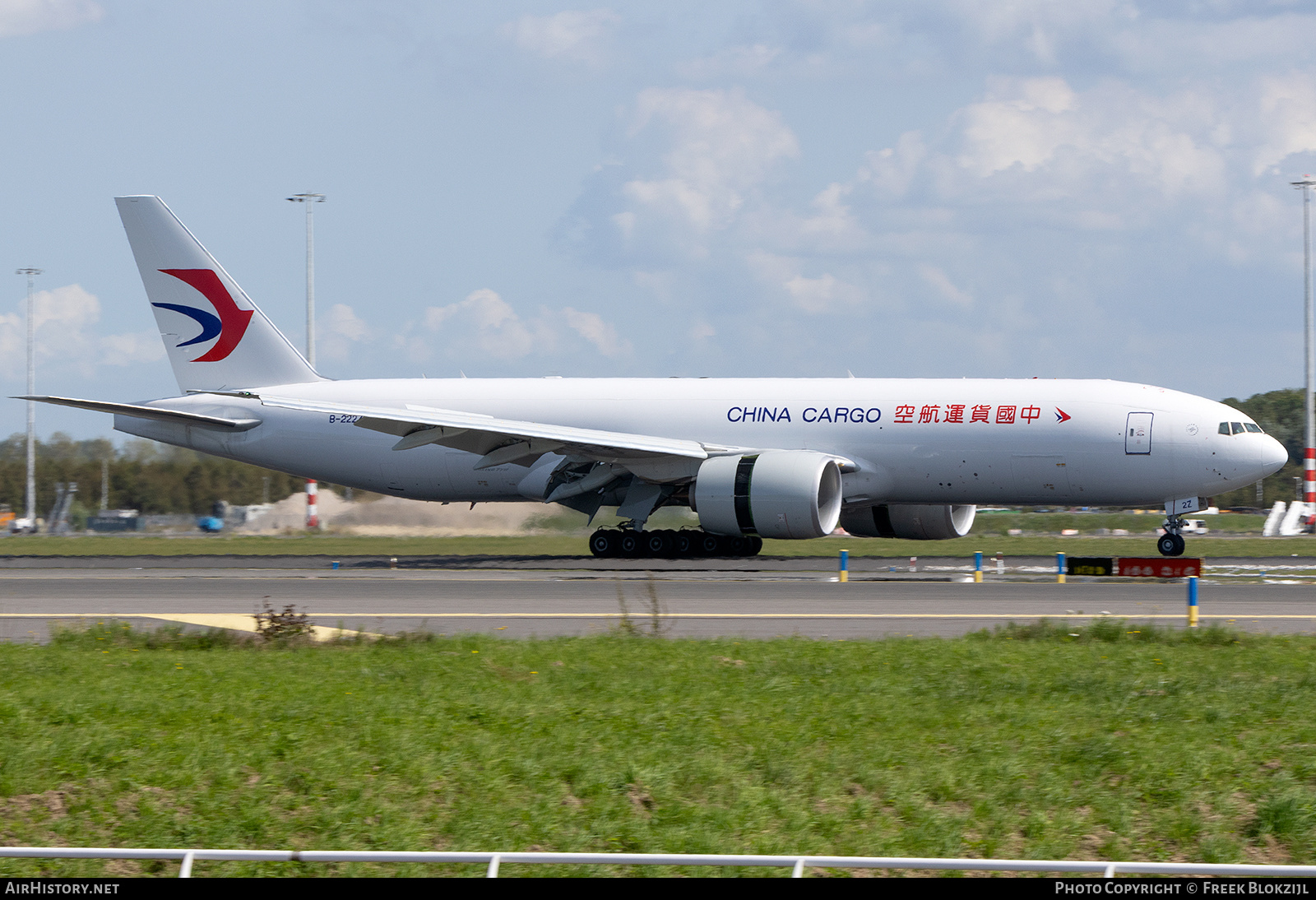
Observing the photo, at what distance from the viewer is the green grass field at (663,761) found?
891cm

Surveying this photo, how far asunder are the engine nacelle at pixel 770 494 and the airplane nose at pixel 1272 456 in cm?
974

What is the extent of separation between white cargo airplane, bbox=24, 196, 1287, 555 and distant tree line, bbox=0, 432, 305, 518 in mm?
17240

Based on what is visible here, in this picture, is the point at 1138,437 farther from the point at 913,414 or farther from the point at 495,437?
the point at 495,437

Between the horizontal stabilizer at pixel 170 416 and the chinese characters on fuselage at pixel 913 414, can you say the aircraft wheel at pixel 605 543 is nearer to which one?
the chinese characters on fuselage at pixel 913 414

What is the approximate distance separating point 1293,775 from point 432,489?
27.8 meters

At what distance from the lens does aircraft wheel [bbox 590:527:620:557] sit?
32625 mm

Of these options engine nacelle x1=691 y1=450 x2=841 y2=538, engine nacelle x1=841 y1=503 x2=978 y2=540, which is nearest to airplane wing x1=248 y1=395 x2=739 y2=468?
engine nacelle x1=691 y1=450 x2=841 y2=538

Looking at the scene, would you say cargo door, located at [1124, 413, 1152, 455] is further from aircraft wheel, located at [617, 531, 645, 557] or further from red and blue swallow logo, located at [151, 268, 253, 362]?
red and blue swallow logo, located at [151, 268, 253, 362]

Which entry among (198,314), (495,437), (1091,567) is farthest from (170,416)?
(1091,567)

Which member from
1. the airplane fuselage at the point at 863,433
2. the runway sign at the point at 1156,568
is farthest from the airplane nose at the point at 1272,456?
the runway sign at the point at 1156,568

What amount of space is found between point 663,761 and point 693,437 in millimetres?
23320
